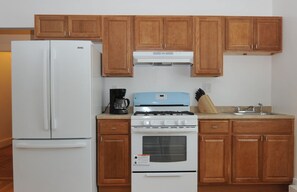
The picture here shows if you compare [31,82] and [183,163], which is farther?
[183,163]

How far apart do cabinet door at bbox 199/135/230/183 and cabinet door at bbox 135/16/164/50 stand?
132 centimetres

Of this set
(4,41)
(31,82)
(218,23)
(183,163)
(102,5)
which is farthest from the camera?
(4,41)

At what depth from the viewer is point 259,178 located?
124 inches

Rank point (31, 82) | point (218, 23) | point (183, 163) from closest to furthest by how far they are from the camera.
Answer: point (31, 82) < point (183, 163) < point (218, 23)

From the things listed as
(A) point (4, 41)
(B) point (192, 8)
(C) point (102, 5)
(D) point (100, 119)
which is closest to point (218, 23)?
(B) point (192, 8)

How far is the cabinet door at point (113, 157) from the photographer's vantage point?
3084mm

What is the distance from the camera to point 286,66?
3350mm

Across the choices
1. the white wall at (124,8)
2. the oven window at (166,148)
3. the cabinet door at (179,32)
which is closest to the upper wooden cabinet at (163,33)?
the cabinet door at (179,32)

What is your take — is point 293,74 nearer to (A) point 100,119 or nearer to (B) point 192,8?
(B) point 192,8

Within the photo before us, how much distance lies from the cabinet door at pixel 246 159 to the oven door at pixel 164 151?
20.1 inches

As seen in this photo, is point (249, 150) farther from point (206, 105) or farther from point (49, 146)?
point (49, 146)

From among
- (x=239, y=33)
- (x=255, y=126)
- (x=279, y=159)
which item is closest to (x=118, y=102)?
(x=255, y=126)

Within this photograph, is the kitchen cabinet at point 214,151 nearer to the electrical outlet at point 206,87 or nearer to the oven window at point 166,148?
the oven window at point 166,148

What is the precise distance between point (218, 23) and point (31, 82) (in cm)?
236
